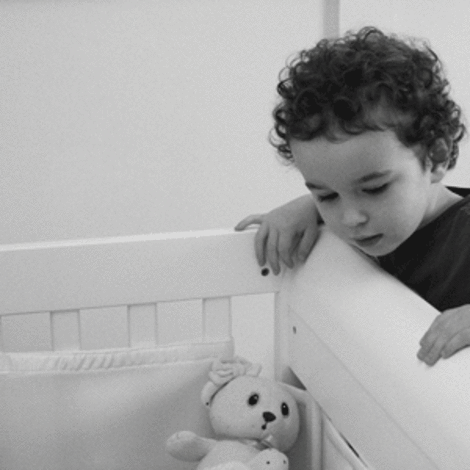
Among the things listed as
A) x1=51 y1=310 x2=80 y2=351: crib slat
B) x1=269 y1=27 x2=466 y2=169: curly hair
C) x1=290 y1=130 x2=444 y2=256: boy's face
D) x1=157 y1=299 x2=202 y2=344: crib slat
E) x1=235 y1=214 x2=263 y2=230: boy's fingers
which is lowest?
x1=157 y1=299 x2=202 y2=344: crib slat

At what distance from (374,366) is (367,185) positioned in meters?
0.19

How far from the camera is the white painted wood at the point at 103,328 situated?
1.56 meters

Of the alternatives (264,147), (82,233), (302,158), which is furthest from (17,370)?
(264,147)

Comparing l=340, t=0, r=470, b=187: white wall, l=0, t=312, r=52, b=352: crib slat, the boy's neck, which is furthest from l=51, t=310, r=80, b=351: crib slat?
l=340, t=0, r=470, b=187: white wall

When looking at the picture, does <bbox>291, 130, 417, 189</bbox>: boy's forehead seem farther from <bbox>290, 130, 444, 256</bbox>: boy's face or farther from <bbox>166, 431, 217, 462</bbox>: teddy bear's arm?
<bbox>166, 431, 217, 462</bbox>: teddy bear's arm

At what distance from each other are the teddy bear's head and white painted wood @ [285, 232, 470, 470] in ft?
0.12

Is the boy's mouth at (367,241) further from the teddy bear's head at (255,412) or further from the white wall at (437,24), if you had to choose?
the white wall at (437,24)

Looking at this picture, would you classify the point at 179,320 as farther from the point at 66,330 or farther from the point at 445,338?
the point at 445,338

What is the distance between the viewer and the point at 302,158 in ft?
2.86

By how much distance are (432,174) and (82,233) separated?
763 millimetres

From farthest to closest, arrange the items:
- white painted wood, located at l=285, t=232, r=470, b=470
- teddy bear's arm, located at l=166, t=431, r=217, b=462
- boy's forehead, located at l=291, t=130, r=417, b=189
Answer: teddy bear's arm, located at l=166, t=431, r=217, b=462 < boy's forehead, located at l=291, t=130, r=417, b=189 < white painted wood, located at l=285, t=232, r=470, b=470

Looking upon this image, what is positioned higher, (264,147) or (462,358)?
(462,358)

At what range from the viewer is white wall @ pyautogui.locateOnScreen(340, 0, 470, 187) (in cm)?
152

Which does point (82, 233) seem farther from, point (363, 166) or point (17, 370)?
point (363, 166)
